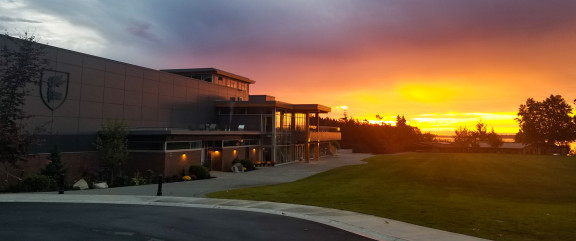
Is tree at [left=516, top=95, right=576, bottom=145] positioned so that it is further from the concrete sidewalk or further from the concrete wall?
the concrete sidewalk

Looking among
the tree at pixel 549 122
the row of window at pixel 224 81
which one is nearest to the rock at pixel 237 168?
the row of window at pixel 224 81

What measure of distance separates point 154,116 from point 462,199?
3198 centimetres

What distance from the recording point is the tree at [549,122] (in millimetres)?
94812

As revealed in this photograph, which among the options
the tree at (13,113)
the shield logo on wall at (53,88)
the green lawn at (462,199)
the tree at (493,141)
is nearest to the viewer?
the green lawn at (462,199)

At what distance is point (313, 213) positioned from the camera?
46.6ft

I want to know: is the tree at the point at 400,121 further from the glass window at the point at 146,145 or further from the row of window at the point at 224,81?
the glass window at the point at 146,145

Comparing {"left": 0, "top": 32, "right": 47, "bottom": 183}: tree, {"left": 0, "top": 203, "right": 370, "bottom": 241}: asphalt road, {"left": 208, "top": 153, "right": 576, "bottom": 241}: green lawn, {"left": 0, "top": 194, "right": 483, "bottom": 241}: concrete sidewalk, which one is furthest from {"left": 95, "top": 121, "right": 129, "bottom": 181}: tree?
{"left": 0, "top": 203, "right": 370, "bottom": 241}: asphalt road

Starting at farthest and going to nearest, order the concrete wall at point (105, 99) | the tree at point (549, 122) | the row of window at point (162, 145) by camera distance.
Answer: the tree at point (549, 122)
the row of window at point (162, 145)
the concrete wall at point (105, 99)

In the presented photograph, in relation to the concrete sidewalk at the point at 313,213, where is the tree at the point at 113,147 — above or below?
above

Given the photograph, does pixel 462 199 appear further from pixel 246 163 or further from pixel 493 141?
pixel 493 141

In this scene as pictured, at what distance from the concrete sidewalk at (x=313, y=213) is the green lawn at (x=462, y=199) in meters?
0.91

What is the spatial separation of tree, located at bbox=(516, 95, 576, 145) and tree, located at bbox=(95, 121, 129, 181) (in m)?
102

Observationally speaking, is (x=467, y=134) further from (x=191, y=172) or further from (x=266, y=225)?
(x=266, y=225)

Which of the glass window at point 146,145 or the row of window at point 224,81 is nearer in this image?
the glass window at point 146,145
